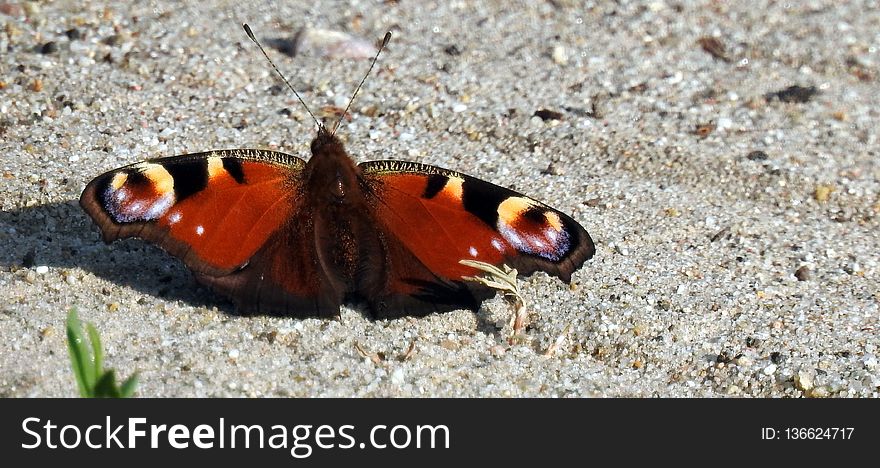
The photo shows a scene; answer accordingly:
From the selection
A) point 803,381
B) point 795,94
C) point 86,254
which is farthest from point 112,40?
point 803,381

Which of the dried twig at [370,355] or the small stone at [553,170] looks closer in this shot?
the dried twig at [370,355]

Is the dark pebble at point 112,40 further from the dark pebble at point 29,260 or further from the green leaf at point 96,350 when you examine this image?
the green leaf at point 96,350

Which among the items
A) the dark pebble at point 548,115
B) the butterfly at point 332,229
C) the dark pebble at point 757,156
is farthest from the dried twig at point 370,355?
the dark pebble at point 757,156

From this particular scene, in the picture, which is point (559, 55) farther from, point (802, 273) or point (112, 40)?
point (112, 40)

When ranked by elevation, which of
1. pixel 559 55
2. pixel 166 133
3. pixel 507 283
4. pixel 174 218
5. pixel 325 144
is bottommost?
pixel 166 133

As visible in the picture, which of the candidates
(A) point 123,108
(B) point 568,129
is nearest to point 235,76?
(A) point 123,108
